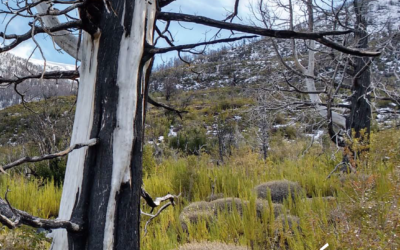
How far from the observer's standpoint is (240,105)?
24.3 meters

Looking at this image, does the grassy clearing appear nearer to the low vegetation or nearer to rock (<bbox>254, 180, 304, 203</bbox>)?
the low vegetation

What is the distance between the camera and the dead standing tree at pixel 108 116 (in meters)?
1.55

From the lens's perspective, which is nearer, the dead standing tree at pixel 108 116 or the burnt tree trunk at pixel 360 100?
the dead standing tree at pixel 108 116

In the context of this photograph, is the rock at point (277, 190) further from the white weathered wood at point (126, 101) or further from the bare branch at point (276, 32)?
the white weathered wood at point (126, 101)

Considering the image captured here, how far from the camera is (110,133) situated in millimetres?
1605

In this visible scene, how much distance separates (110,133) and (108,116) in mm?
90

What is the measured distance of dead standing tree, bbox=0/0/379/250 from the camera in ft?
5.07

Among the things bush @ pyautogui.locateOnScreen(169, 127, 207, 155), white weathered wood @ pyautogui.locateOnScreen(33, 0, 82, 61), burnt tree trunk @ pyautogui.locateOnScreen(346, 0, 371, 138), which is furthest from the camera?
bush @ pyautogui.locateOnScreen(169, 127, 207, 155)

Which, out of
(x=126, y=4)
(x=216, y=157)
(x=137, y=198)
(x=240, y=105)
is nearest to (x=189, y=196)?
(x=137, y=198)

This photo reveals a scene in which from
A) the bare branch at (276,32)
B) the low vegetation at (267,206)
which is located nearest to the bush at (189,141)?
the low vegetation at (267,206)

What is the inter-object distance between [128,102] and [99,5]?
0.56 meters

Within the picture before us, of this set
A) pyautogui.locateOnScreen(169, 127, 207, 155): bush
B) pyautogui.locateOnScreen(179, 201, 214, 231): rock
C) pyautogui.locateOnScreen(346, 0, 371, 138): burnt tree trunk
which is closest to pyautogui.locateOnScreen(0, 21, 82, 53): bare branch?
pyautogui.locateOnScreen(179, 201, 214, 231): rock

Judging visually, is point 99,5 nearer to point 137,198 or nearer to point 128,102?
point 128,102

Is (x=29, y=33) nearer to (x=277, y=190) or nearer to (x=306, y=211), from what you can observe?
(x=306, y=211)
